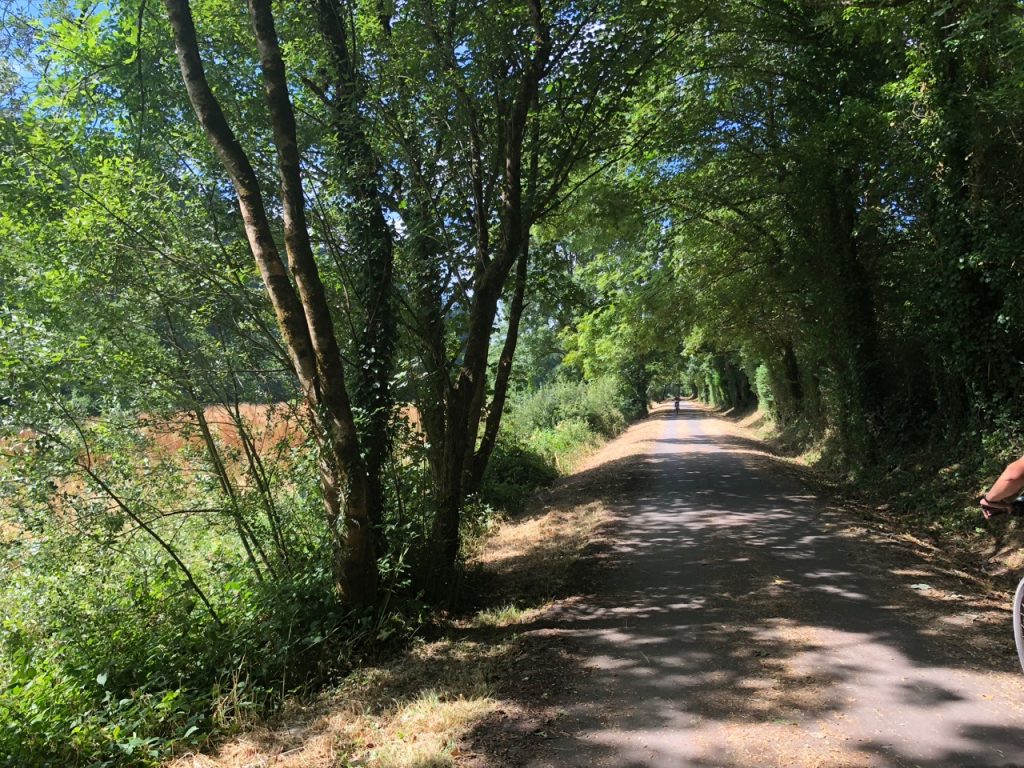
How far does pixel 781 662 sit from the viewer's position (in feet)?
15.3

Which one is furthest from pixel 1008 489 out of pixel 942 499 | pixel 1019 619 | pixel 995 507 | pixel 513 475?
pixel 513 475

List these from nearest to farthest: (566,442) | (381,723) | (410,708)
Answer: (381,723) → (410,708) → (566,442)

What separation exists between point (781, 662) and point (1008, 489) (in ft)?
6.63

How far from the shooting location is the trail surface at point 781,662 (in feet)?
11.7

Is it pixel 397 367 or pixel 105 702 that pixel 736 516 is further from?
pixel 105 702

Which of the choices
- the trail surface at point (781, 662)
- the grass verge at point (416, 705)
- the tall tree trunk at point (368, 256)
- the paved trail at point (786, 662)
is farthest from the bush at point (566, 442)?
the tall tree trunk at point (368, 256)

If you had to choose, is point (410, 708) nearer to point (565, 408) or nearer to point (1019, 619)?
point (1019, 619)

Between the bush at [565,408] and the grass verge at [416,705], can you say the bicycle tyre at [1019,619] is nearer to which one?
the grass verge at [416,705]

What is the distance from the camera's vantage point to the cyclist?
3.51 meters

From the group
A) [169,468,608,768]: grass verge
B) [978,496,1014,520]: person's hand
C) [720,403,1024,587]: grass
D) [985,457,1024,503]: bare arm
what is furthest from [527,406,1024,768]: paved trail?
[985,457,1024,503]: bare arm

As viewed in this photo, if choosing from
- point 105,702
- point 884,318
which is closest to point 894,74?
point 884,318

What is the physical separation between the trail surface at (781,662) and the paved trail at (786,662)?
1cm

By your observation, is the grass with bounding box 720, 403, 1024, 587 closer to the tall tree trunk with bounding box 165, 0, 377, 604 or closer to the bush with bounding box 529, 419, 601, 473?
the tall tree trunk with bounding box 165, 0, 377, 604

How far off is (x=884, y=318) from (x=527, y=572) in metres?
9.92
